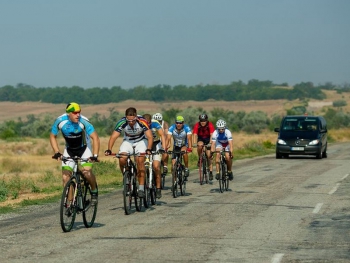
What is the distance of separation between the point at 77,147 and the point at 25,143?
2058 inches

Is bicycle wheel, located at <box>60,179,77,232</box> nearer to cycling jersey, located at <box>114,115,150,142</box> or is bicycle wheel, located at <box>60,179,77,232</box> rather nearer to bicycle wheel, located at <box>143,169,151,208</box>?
cycling jersey, located at <box>114,115,150,142</box>

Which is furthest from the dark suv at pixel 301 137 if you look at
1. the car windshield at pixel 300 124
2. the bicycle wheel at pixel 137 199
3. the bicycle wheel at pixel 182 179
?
the bicycle wheel at pixel 137 199

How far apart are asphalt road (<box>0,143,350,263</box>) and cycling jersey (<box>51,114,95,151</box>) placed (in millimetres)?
1275

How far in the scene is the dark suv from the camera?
35.3 metres

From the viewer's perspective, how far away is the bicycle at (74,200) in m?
11.8

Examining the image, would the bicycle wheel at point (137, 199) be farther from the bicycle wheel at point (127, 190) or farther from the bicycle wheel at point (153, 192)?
the bicycle wheel at point (153, 192)

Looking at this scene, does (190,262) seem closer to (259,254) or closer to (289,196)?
(259,254)

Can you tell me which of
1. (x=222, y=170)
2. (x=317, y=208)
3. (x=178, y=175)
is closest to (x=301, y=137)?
(x=222, y=170)

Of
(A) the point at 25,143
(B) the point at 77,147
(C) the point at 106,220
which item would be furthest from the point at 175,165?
(A) the point at 25,143

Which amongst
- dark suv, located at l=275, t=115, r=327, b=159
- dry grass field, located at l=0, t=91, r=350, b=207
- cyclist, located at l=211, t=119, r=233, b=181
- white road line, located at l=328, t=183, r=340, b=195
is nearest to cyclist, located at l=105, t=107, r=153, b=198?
dry grass field, located at l=0, t=91, r=350, b=207

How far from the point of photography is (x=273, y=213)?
14.8 meters

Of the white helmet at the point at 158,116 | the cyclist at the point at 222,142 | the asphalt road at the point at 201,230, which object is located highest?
the white helmet at the point at 158,116

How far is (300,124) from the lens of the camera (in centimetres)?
3641

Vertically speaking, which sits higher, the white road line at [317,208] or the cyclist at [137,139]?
the cyclist at [137,139]
